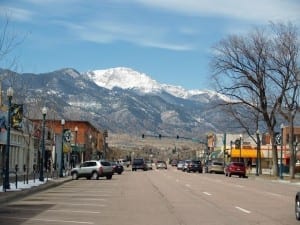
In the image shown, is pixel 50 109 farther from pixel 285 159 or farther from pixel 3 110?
pixel 285 159

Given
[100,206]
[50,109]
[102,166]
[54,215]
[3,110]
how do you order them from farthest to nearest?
[50,109], [102,166], [3,110], [100,206], [54,215]

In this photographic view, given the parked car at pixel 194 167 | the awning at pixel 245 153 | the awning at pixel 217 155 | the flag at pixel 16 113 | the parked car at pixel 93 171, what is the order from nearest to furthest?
the flag at pixel 16 113, the parked car at pixel 93 171, the parked car at pixel 194 167, the awning at pixel 245 153, the awning at pixel 217 155

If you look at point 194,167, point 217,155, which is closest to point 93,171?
point 194,167

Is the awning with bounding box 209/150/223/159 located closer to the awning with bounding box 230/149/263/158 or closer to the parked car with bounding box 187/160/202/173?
the awning with bounding box 230/149/263/158

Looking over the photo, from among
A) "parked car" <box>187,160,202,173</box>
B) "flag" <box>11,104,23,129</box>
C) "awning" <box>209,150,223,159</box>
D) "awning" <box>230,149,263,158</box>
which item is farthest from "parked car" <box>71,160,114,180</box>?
"awning" <box>209,150,223,159</box>

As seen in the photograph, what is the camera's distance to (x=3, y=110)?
154ft

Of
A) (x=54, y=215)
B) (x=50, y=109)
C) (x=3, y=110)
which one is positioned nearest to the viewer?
(x=54, y=215)

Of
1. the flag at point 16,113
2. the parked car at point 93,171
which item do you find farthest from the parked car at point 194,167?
the flag at point 16,113

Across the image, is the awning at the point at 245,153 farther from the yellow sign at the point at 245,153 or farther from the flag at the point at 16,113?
the flag at the point at 16,113

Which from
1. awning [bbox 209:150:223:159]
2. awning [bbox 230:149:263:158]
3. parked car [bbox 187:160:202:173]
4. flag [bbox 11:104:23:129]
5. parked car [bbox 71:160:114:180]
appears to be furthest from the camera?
awning [bbox 209:150:223:159]

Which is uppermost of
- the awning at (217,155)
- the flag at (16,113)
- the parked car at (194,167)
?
the flag at (16,113)

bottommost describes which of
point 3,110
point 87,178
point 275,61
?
point 87,178

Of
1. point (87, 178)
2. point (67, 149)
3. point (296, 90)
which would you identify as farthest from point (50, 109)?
point (296, 90)

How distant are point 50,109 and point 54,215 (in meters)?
51.9
